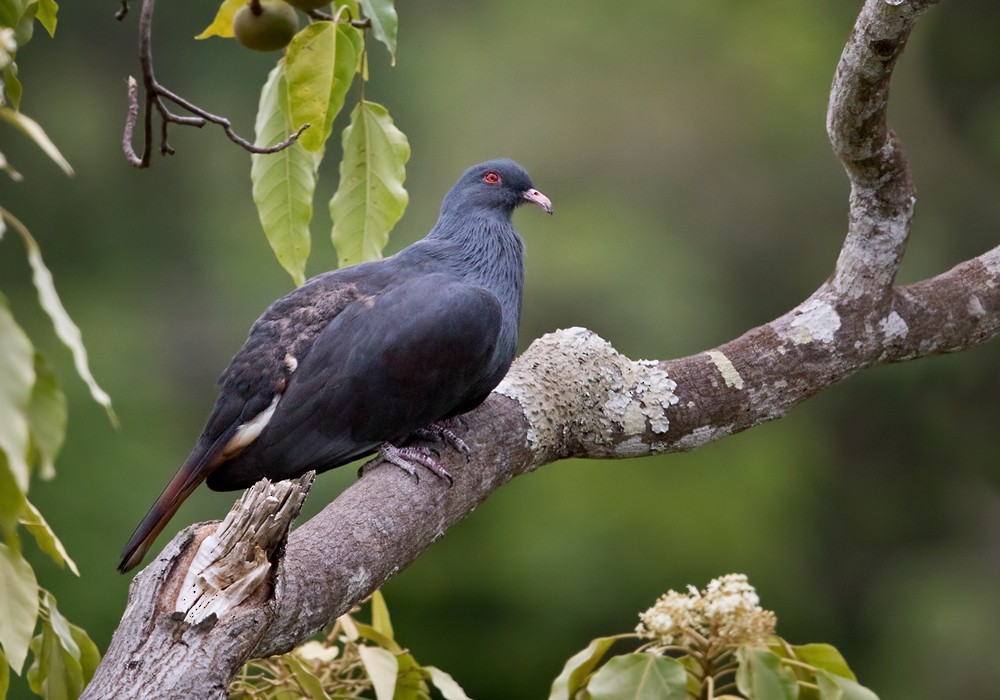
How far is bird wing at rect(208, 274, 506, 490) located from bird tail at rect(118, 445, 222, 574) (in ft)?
0.18

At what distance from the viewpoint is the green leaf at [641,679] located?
182 cm

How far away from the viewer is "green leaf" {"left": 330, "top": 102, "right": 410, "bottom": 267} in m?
2.04

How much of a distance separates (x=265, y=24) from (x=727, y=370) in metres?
1.33

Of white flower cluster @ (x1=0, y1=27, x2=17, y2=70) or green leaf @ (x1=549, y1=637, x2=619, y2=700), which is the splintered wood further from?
white flower cluster @ (x1=0, y1=27, x2=17, y2=70)

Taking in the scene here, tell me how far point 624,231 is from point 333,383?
4374 millimetres

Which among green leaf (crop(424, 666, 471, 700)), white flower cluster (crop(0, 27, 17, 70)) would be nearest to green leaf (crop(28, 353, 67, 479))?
white flower cluster (crop(0, 27, 17, 70))

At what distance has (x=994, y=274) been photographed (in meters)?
2.65

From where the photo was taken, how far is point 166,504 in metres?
2.29

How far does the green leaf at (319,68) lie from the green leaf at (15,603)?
0.74 m

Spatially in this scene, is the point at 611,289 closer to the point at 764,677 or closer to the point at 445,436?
the point at 445,436

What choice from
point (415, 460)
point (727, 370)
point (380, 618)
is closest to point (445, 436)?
point (415, 460)

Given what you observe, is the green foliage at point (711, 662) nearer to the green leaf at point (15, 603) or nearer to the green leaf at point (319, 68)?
the green leaf at point (15, 603)

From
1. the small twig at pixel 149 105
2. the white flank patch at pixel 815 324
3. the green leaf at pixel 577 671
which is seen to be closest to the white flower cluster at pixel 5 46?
the small twig at pixel 149 105

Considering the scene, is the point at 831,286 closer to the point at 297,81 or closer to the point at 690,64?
the point at 297,81
